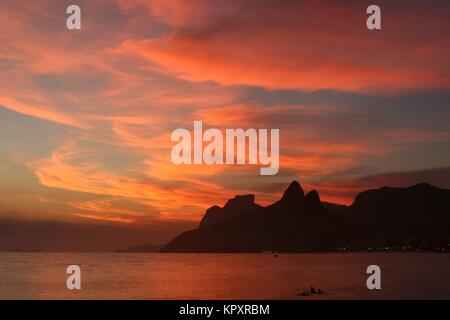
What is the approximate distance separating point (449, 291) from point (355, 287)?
71.0ft
